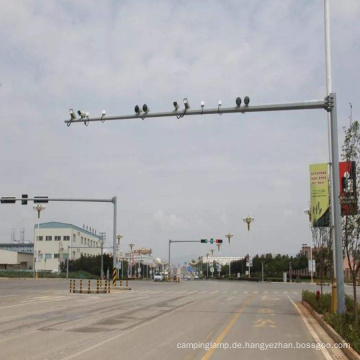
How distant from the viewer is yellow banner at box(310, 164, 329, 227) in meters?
17.1

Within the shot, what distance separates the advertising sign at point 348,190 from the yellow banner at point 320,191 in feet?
5.61

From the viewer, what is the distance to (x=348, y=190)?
14.8m

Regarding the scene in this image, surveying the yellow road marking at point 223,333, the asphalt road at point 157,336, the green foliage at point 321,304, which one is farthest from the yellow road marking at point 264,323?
the green foliage at point 321,304

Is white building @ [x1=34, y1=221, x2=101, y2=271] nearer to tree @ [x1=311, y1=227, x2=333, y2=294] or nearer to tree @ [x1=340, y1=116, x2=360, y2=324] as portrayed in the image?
tree @ [x1=311, y1=227, x2=333, y2=294]

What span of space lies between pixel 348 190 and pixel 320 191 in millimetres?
2466

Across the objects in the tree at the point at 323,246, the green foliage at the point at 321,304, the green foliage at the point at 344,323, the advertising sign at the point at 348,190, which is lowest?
the green foliage at the point at 321,304

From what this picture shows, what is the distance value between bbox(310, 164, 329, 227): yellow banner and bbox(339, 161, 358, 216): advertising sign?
5.61 ft

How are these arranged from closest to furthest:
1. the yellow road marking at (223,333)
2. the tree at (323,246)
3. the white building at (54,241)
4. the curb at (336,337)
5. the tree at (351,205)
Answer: the curb at (336,337) < the yellow road marking at (223,333) < the tree at (351,205) < the tree at (323,246) < the white building at (54,241)

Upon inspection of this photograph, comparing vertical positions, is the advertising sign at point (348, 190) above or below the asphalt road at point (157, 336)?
above

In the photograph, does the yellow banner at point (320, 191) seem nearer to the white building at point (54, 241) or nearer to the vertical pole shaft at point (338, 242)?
the vertical pole shaft at point (338, 242)

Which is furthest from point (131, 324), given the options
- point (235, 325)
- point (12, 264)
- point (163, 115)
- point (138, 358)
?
point (12, 264)

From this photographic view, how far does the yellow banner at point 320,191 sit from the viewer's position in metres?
17.1

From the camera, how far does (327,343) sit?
1159cm

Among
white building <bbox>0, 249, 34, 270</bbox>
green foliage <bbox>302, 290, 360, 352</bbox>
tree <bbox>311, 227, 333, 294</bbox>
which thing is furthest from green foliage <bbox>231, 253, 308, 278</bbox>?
green foliage <bbox>302, 290, 360, 352</bbox>
